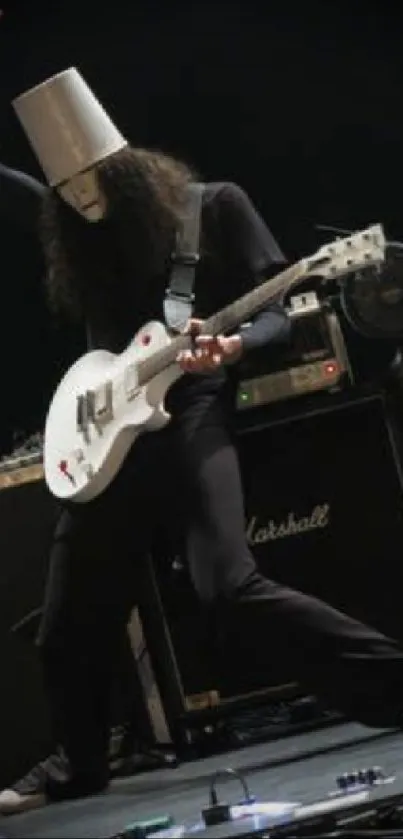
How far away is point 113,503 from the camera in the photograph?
2.72 m

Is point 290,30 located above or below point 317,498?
above

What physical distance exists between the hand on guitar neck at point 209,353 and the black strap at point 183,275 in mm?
147

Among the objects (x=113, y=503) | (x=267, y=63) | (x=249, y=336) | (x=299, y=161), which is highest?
(x=267, y=63)

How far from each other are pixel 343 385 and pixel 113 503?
2.56ft

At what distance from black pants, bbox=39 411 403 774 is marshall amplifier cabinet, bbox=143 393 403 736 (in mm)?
496

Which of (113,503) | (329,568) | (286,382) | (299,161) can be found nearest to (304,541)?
(329,568)

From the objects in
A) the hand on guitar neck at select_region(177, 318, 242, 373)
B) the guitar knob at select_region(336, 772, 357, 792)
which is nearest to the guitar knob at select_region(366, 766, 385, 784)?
the guitar knob at select_region(336, 772, 357, 792)

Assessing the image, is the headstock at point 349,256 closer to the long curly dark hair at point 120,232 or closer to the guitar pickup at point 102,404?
the long curly dark hair at point 120,232

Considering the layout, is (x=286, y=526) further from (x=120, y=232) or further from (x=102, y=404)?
(x=120, y=232)

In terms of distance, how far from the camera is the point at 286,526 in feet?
10.8

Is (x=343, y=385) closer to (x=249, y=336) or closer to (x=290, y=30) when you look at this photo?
(x=249, y=336)

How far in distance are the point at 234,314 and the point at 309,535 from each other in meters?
0.78

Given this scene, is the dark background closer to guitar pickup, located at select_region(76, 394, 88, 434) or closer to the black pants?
guitar pickup, located at select_region(76, 394, 88, 434)

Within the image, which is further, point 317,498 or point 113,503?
point 317,498
